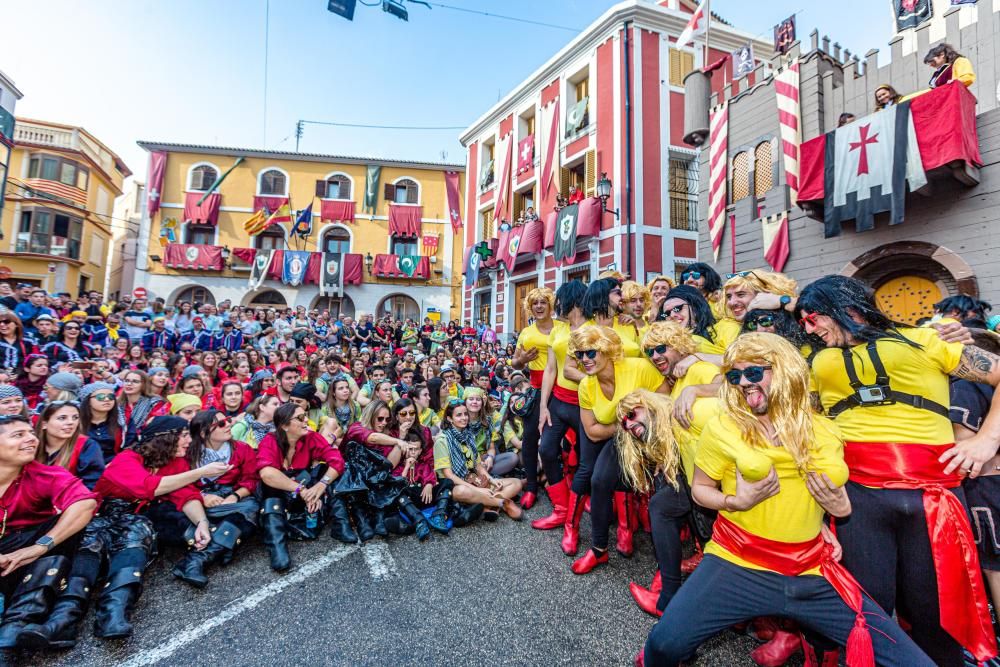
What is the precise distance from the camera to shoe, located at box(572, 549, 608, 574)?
10.8ft

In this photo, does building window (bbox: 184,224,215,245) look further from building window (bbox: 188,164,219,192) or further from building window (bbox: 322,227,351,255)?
building window (bbox: 322,227,351,255)

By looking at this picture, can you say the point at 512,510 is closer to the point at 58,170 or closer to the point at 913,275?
the point at 913,275

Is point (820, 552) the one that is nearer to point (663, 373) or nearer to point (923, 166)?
point (663, 373)

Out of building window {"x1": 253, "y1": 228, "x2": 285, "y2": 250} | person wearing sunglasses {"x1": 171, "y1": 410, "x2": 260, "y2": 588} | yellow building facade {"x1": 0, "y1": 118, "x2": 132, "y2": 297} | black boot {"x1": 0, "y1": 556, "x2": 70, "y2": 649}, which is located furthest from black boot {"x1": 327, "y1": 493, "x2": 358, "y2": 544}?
yellow building facade {"x1": 0, "y1": 118, "x2": 132, "y2": 297}

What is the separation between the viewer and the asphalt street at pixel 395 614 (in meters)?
2.45

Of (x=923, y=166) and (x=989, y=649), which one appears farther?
(x=923, y=166)

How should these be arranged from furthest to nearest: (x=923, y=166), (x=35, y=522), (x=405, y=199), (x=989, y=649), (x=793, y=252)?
1. (x=405, y=199)
2. (x=793, y=252)
3. (x=923, y=166)
4. (x=35, y=522)
5. (x=989, y=649)

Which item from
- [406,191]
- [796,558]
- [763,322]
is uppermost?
[406,191]

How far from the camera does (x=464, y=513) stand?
4277mm

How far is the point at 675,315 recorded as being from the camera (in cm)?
328

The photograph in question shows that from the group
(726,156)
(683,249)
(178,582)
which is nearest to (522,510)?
(178,582)

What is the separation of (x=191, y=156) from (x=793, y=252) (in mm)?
26605

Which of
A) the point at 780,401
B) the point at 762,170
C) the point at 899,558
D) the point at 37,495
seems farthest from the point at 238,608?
the point at 762,170

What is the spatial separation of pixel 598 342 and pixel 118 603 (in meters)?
3.31
